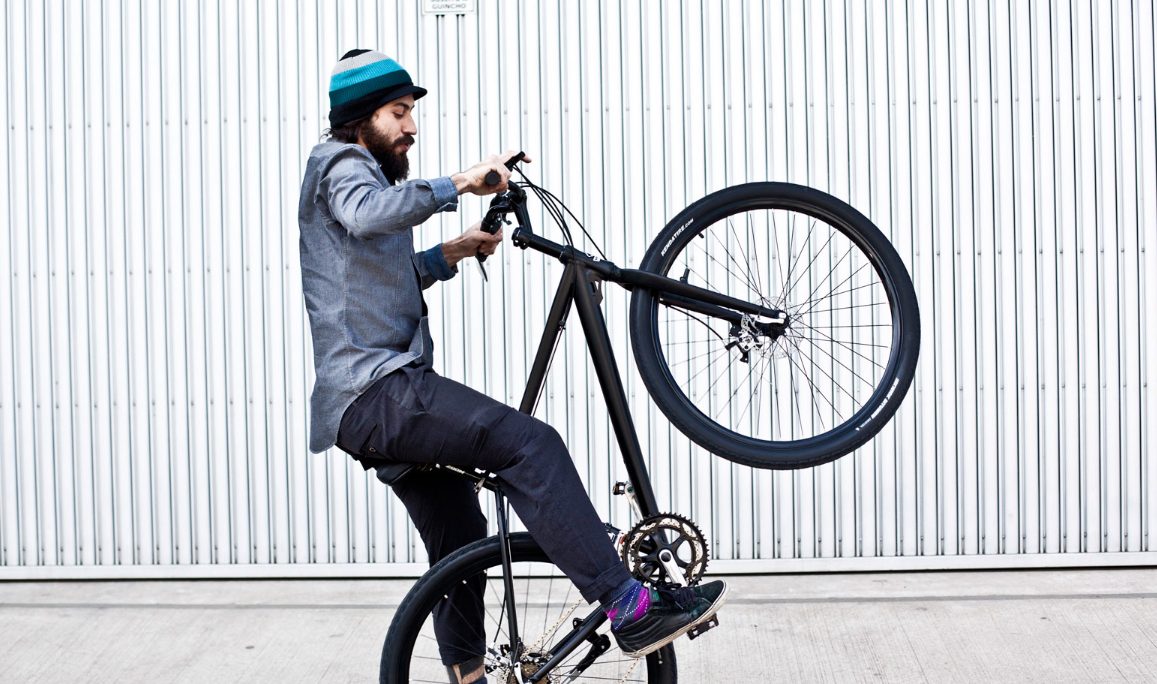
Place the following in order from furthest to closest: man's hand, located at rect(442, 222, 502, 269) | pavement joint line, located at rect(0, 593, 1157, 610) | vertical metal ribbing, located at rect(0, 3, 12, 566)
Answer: vertical metal ribbing, located at rect(0, 3, 12, 566) < pavement joint line, located at rect(0, 593, 1157, 610) < man's hand, located at rect(442, 222, 502, 269)

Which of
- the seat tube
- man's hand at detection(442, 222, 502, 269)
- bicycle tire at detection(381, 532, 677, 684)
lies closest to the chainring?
bicycle tire at detection(381, 532, 677, 684)

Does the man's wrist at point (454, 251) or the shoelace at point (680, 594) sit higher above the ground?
the man's wrist at point (454, 251)

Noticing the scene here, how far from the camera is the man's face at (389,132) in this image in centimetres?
255

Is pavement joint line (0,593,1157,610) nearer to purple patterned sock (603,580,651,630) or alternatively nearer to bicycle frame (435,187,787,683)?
bicycle frame (435,187,787,683)

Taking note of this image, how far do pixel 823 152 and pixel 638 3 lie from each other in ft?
3.23

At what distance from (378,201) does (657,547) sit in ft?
3.32

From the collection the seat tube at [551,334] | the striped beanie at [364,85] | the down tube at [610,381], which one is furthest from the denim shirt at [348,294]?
the down tube at [610,381]

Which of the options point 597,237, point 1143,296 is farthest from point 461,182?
point 1143,296

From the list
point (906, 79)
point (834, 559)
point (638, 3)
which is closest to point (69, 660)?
point (834, 559)

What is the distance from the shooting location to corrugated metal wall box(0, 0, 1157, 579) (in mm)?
4461

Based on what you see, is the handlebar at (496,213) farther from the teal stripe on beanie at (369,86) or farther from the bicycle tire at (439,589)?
the bicycle tire at (439,589)

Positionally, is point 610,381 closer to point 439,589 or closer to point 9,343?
point 439,589

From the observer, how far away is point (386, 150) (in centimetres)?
257

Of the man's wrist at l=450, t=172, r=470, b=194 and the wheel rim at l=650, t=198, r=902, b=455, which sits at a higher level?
the man's wrist at l=450, t=172, r=470, b=194
